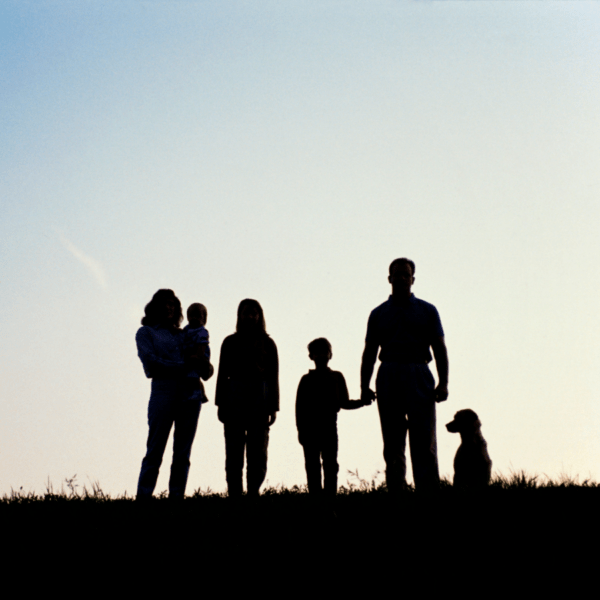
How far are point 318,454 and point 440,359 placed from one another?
2.50 m

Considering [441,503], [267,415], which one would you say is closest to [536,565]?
[441,503]

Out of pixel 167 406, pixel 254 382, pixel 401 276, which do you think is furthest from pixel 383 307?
pixel 167 406

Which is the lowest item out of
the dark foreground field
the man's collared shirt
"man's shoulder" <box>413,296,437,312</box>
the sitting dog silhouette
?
the dark foreground field

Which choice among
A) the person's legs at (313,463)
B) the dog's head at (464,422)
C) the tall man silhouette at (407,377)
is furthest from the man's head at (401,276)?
the person's legs at (313,463)

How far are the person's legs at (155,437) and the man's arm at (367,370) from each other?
6.37 feet

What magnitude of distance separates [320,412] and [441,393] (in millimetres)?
2310

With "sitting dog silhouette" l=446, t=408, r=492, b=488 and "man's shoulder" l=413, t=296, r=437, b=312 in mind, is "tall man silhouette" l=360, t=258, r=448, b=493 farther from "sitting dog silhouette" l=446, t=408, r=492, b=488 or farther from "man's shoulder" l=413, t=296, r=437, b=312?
"sitting dog silhouette" l=446, t=408, r=492, b=488

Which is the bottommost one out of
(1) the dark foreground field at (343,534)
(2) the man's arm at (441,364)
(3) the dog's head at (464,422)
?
(1) the dark foreground field at (343,534)

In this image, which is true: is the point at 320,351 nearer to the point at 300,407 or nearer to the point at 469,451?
the point at 300,407

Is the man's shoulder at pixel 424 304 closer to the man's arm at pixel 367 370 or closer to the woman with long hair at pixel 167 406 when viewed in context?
the man's arm at pixel 367 370

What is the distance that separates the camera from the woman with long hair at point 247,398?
7.27 m

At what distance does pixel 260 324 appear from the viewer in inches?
297

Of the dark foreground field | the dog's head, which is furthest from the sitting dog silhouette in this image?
the dark foreground field

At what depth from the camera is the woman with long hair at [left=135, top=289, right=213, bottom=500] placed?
721 cm
